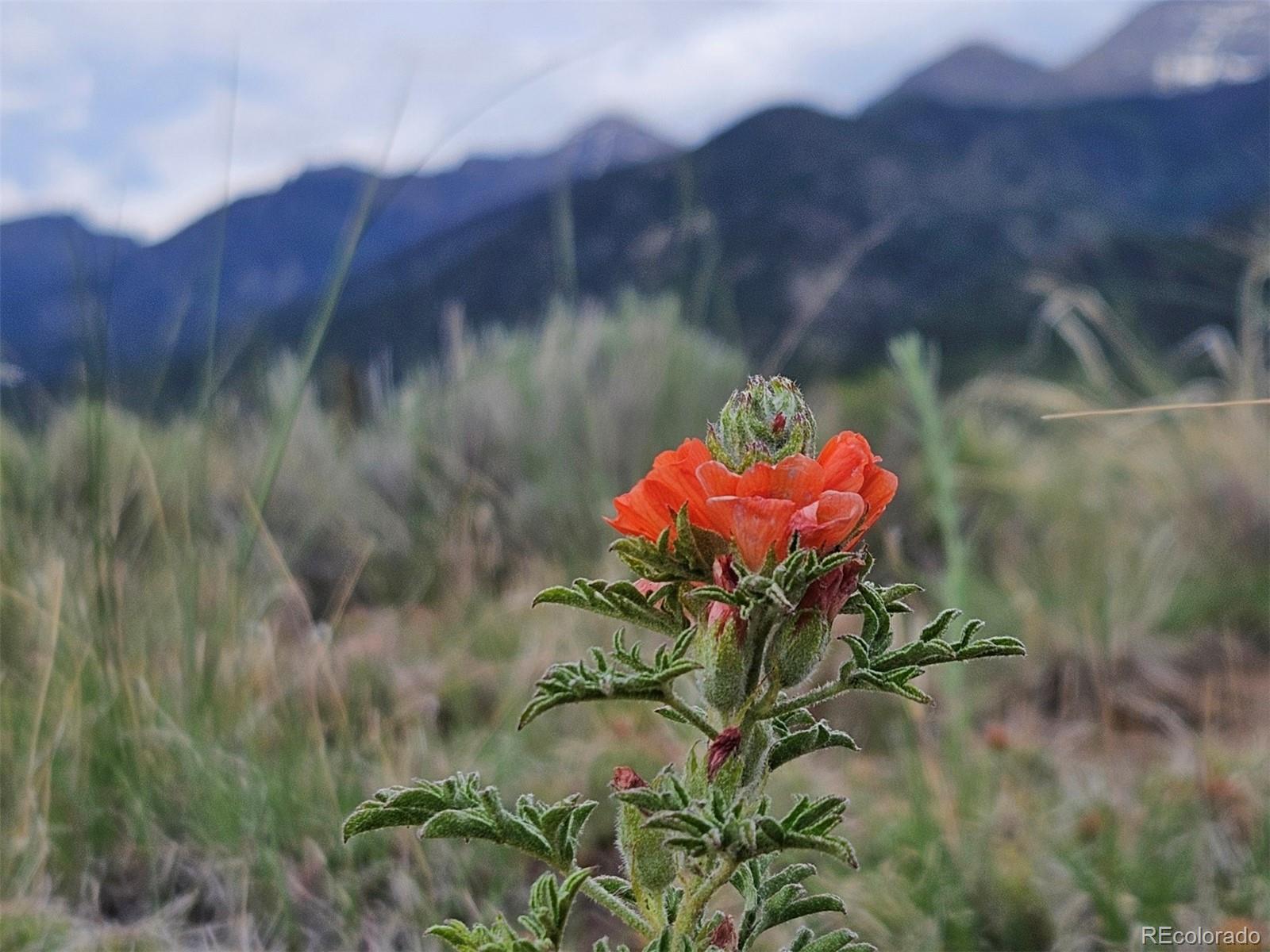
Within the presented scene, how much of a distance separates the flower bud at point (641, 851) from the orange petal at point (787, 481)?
193mm

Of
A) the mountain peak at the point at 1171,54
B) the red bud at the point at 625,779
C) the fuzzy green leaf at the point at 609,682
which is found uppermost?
the mountain peak at the point at 1171,54

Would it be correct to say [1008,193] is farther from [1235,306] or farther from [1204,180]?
[1235,306]

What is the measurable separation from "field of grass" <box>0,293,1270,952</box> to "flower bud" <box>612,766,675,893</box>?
0.90m

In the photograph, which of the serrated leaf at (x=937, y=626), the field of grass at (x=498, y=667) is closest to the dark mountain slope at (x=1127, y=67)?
the field of grass at (x=498, y=667)

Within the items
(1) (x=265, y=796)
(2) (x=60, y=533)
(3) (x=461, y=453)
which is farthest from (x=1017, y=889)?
(3) (x=461, y=453)

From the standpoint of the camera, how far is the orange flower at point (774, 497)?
607 mm

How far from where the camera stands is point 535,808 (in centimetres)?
76

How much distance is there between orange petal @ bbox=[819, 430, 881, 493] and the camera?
62 cm

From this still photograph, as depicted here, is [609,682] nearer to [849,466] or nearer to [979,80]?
[849,466]

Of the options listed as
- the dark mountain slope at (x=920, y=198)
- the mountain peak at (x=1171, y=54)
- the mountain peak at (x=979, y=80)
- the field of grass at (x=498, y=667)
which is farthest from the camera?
the mountain peak at (x=979, y=80)

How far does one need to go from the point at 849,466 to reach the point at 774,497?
0.15ft

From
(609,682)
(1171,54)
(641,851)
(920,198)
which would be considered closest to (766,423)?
(609,682)

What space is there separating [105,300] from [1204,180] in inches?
1536

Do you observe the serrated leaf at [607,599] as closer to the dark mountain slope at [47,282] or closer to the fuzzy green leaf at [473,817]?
the fuzzy green leaf at [473,817]
